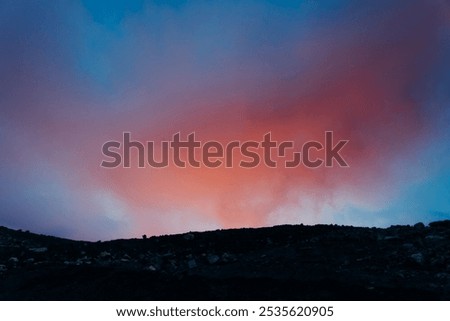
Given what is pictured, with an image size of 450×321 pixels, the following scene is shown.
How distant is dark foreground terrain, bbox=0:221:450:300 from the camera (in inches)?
634

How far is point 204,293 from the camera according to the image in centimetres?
1630

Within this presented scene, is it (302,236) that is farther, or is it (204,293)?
(302,236)

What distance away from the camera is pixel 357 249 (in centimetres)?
2086

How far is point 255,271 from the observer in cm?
1836

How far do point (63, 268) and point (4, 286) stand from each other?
2.24 meters

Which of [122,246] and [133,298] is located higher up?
[122,246]

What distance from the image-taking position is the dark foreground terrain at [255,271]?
16.1 m
